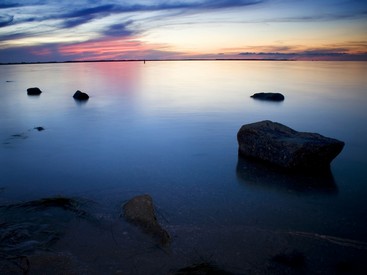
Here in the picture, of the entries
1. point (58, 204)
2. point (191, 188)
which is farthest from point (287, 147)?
point (58, 204)

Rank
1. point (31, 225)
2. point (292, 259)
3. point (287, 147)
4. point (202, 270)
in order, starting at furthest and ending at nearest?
1. point (287, 147)
2. point (31, 225)
3. point (292, 259)
4. point (202, 270)

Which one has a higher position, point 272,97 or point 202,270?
point 272,97

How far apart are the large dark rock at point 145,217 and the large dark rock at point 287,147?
12.6ft

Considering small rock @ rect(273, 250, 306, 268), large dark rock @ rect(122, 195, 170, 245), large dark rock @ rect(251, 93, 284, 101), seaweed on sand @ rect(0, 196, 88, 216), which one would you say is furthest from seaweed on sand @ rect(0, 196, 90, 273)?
large dark rock @ rect(251, 93, 284, 101)

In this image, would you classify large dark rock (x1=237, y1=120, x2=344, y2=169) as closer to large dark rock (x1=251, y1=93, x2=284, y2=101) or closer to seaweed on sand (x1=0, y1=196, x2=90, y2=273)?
seaweed on sand (x1=0, y1=196, x2=90, y2=273)

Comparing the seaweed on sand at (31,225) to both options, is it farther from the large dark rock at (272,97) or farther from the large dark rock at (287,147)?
the large dark rock at (272,97)

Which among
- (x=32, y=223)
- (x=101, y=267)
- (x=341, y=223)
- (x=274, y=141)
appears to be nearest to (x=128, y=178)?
(x=32, y=223)

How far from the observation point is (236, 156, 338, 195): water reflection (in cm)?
654

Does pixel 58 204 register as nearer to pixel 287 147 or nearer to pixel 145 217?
pixel 145 217

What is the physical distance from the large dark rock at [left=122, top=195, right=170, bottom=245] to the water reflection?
2.65m

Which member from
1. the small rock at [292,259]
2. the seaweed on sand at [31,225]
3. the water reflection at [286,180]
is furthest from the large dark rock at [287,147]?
the seaweed on sand at [31,225]

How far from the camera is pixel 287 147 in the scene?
290 inches

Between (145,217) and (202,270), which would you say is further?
(145,217)

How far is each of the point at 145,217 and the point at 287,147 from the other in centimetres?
422
